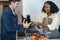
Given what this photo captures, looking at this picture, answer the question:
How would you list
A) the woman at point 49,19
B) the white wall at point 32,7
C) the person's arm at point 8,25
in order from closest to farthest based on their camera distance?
the person's arm at point 8,25
the woman at point 49,19
the white wall at point 32,7

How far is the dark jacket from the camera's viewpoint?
192cm

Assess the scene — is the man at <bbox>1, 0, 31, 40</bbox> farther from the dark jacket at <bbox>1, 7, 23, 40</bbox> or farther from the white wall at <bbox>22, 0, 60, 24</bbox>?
the white wall at <bbox>22, 0, 60, 24</bbox>

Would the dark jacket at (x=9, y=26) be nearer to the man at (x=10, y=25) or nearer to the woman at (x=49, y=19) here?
the man at (x=10, y=25)

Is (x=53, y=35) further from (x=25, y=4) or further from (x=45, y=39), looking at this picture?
(x=25, y=4)

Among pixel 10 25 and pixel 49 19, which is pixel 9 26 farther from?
pixel 49 19

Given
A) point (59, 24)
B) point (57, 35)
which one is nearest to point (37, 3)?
point (59, 24)

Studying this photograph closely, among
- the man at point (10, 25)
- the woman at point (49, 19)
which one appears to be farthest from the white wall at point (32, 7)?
the man at point (10, 25)

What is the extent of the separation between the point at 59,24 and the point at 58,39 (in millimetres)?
472

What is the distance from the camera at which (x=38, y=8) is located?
3049 millimetres

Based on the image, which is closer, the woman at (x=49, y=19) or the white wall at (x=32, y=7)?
the woman at (x=49, y=19)

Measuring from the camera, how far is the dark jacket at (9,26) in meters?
1.92

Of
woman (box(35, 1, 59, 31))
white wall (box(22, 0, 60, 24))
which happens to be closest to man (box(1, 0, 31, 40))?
woman (box(35, 1, 59, 31))

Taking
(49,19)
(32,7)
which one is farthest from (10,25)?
(32,7)

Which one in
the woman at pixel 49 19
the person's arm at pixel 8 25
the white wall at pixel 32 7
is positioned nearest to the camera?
the person's arm at pixel 8 25
